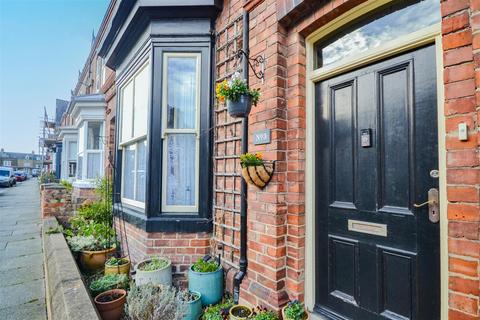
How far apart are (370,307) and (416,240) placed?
61 centimetres

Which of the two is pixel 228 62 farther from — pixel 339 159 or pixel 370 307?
pixel 370 307

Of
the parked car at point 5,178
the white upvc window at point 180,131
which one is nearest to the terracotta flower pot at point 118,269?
the white upvc window at point 180,131

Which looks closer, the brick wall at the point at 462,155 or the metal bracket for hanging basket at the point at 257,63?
the brick wall at the point at 462,155

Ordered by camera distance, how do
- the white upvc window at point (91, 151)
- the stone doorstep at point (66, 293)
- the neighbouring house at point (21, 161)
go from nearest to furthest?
the stone doorstep at point (66, 293) < the white upvc window at point (91, 151) < the neighbouring house at point (21, 161)

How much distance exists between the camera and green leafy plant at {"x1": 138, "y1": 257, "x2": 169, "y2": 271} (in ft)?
9.36

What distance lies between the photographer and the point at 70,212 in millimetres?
6207

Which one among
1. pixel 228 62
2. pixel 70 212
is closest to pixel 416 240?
pixel 228 62

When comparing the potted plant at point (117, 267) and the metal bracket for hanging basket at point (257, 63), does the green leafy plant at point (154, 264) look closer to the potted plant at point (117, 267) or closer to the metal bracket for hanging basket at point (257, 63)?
the potted plant at point (117, 267)

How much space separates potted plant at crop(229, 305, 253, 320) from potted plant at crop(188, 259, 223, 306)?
1.41 feet

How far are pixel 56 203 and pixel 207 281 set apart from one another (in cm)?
520

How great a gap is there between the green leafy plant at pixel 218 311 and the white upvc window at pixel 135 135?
1.64 meters

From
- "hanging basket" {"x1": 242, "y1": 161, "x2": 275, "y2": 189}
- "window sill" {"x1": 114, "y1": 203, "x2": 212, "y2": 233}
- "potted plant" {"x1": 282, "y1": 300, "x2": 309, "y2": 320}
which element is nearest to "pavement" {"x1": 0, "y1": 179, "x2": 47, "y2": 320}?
"window sill" {"x1": 114, "y1": 203, "x2": 212, "y2": 233}

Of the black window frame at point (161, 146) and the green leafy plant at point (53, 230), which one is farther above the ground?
the black window frame at point (161, 146)

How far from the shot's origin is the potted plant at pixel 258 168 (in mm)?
2287
